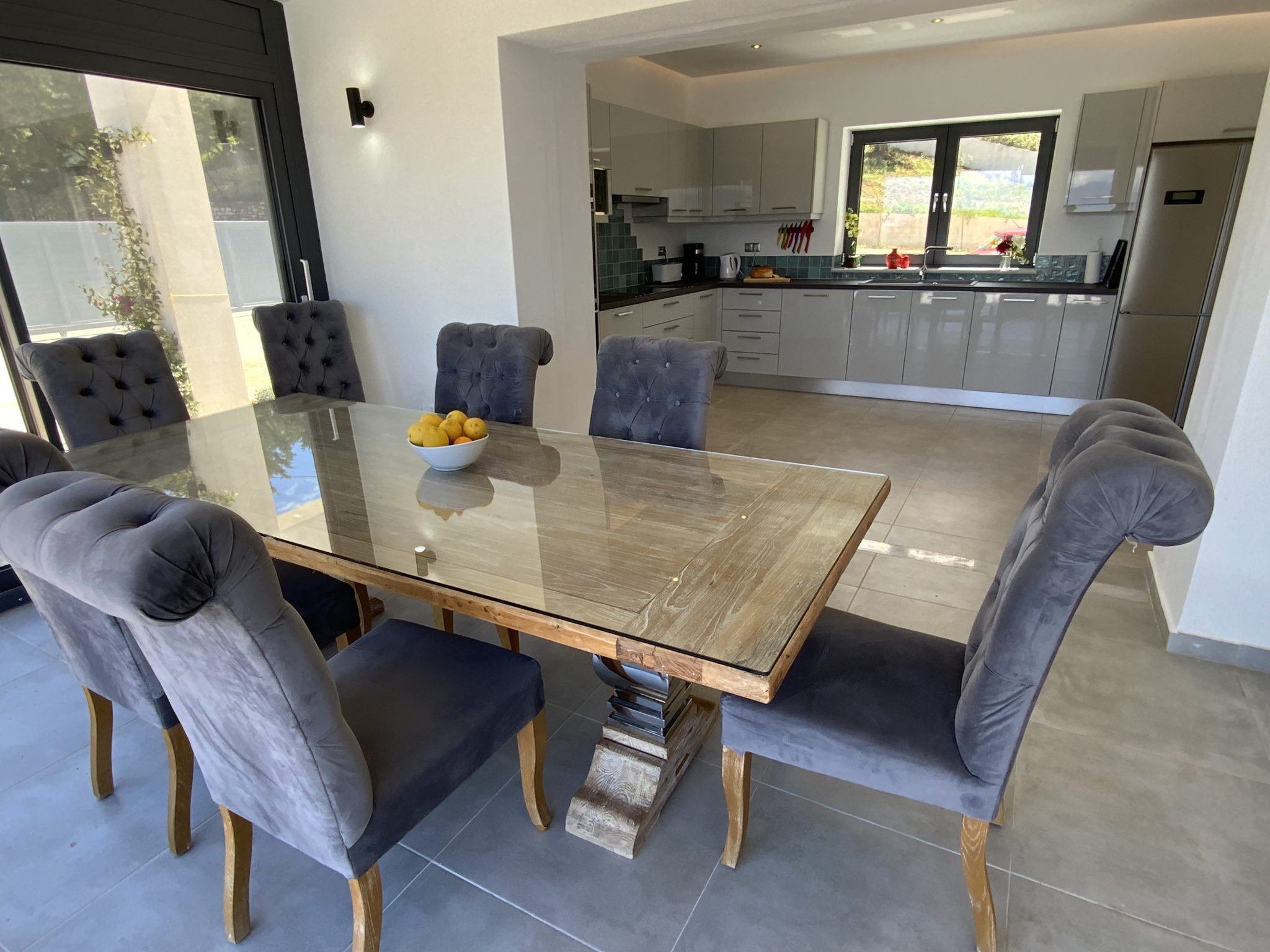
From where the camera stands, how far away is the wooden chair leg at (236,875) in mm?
1315

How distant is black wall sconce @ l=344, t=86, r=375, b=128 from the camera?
318cm

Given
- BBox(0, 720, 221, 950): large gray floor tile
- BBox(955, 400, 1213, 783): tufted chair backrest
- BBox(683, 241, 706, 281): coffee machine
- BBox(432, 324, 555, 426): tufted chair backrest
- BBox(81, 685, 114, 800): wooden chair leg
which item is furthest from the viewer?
BBox(683, 241, 706, 281): coffee machine

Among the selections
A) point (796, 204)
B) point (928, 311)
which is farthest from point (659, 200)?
point (928, 311)

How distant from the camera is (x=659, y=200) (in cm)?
539

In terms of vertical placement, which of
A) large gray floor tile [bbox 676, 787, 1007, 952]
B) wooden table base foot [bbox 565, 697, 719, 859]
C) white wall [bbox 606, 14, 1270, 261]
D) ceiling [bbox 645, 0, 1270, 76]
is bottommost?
large gray floor tile [bbox 676, 787, 1007, 952]

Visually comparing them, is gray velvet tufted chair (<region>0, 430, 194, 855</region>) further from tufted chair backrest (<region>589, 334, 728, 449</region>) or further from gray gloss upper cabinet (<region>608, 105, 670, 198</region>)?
gray gloss upper cabinet (<region>608, 105, 670, 198</region>)

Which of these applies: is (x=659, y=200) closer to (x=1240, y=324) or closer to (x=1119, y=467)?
(x=1240, y=324)

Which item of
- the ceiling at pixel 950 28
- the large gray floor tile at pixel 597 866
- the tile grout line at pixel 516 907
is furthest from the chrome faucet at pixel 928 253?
the tile grout line at pixel 516 907

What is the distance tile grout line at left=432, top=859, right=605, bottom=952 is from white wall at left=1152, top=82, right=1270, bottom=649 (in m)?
2.05

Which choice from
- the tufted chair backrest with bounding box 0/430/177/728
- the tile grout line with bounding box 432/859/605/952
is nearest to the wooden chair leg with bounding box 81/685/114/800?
the tufted chair backrest with bounding box 0/430/177/728

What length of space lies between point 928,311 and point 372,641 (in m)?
4.74

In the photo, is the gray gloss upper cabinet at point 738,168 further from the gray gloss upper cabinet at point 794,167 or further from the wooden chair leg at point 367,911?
the wooden chair leg at point 367,911

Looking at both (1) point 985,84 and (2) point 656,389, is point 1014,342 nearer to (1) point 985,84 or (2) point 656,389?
(1) point 985,84

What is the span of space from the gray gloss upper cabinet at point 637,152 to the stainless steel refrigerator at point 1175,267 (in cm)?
312
